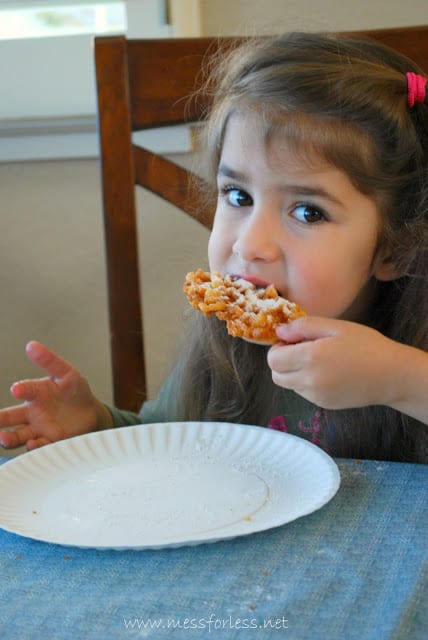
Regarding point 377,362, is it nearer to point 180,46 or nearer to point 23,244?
point 180,46

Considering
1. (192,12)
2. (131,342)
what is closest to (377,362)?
(131,342)

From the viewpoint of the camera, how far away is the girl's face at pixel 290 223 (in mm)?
1006

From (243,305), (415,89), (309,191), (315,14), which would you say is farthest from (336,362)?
(315,14)

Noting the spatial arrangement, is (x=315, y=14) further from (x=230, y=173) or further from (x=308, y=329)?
(x=308, y=329)

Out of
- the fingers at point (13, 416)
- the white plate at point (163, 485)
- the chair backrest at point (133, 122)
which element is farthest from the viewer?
the chair backrest at point (133, 122)

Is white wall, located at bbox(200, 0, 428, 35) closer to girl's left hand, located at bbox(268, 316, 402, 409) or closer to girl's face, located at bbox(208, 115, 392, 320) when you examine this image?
girl's face, located at bbox(208, 115, 392, 320)

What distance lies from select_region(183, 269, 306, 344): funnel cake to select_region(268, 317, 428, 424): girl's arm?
22 millimetres

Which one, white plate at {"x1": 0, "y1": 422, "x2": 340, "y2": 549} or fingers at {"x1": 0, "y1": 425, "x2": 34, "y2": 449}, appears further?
fingers at {"x1": 0, "y1": 425, "x2": 34, "y2": 449}

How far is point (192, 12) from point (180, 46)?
0.33 m

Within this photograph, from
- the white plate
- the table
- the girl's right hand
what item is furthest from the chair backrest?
the table

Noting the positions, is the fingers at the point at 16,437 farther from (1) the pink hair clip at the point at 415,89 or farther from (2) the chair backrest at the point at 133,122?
(1) the pink hair clip at the point at 415,89

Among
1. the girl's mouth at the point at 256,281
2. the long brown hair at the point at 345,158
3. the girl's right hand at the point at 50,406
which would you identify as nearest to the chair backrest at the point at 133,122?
the long brown hair at the point at 345,158

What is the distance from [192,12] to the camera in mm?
1627

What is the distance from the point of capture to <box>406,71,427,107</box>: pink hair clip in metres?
1.06
